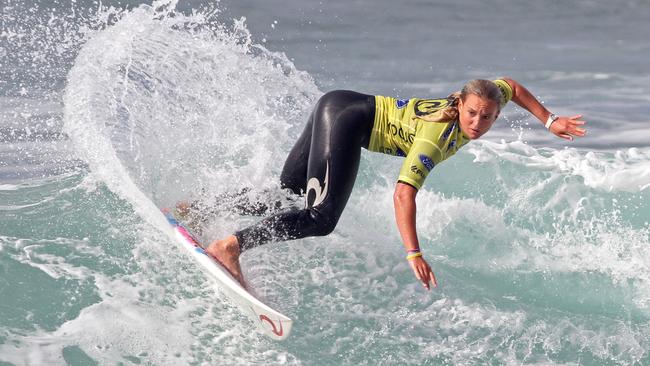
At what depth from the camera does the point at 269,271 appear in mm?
5965

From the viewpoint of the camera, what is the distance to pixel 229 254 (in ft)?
17.5

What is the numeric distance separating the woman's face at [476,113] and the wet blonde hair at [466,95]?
0.08 ft

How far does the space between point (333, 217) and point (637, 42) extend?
477 inches

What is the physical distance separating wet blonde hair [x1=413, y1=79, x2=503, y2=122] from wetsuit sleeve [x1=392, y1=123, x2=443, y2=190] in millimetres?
69

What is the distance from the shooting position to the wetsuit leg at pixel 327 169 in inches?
209

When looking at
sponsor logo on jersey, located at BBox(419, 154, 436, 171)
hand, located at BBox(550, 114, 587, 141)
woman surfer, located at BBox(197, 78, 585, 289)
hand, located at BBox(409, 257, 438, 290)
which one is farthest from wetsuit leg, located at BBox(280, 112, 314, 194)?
hand, located at BBox(550, 114, 587, 141)

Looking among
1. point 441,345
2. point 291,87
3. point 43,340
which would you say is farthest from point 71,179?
point 441,345

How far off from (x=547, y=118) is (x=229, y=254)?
2199 mm

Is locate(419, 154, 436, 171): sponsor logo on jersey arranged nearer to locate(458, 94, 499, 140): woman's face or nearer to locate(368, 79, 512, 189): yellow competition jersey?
locate(368, 79, 512, 189): yellow competition jersey

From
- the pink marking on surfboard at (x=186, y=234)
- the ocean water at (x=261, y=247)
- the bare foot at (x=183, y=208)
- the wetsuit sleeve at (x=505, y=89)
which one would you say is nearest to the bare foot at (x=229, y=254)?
the pink marking on surfboard at (x=186, y=234)

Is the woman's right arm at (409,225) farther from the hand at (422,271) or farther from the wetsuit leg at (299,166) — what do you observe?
the wetsuit leg at (299,166)

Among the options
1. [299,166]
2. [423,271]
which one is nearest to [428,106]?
[299,166]

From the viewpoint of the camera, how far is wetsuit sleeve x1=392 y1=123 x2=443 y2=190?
16.4 feet

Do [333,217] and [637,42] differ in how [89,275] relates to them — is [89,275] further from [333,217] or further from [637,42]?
[637,42]
